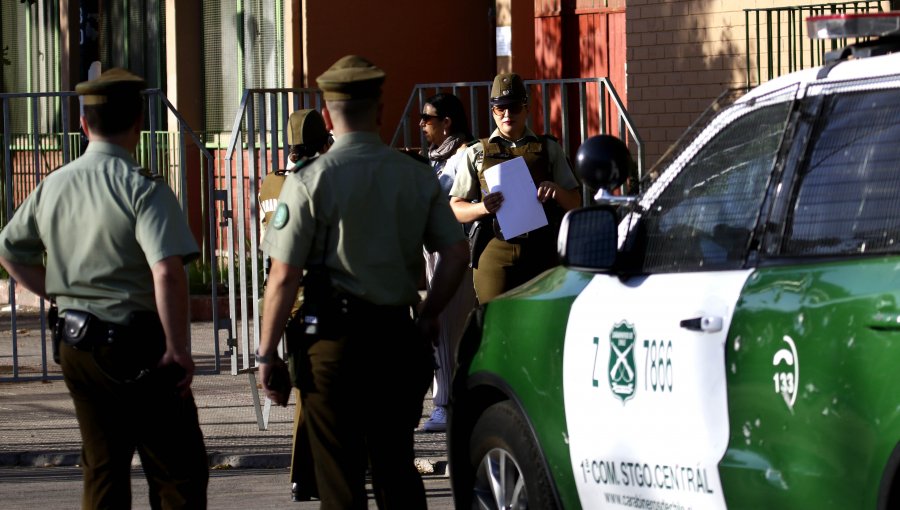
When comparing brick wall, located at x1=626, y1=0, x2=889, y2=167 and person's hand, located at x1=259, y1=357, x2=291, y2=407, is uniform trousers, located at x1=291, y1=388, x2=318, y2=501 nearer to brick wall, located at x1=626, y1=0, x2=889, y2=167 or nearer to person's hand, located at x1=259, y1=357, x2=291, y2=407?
person's hand, located at x1=259, y1=357, x2=291, y2=407

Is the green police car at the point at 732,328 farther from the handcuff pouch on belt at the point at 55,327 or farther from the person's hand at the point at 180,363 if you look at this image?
the handcuff pouch on belt at the point at 55,327

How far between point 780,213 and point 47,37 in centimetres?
1894

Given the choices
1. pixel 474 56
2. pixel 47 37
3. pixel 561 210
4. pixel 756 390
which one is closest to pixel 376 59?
pixel 474 56

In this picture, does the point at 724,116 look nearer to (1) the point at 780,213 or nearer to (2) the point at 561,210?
Answer: (1) the point at 780,213

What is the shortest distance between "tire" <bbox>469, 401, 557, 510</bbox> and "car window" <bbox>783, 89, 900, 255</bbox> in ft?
4.11

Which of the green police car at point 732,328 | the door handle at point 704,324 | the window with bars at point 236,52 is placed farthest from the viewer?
the window with bars at point 236,52

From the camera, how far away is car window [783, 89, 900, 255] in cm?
409

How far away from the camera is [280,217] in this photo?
17.2 ft

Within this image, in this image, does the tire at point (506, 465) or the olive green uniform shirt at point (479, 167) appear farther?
the olive green uniform shirt at point (479, 167)

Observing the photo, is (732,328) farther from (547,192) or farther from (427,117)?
(427,117)

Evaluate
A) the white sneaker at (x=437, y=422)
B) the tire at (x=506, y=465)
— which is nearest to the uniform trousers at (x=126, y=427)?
the tire at (x=506, y=465)

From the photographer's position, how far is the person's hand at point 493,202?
8172 millimetres

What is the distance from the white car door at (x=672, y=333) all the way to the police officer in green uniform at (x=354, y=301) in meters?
0.56

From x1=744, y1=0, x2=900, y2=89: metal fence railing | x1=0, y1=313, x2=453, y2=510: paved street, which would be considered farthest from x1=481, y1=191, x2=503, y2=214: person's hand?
x1=744, y1=0, x2=900, y2=89: metal fence railing
